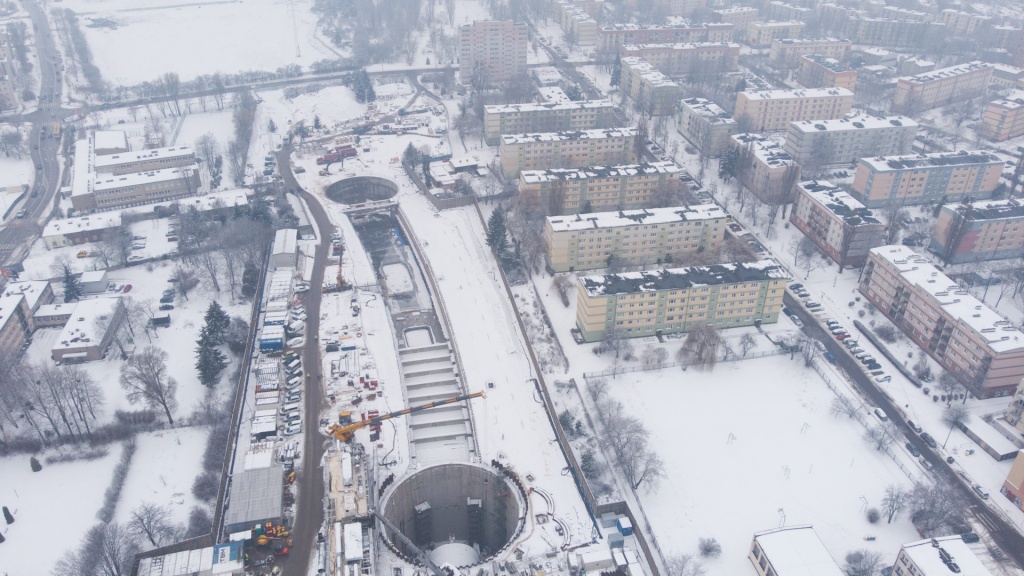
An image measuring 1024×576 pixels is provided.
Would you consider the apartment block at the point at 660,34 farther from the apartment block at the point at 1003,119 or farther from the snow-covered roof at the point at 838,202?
the snow-covered roof at the point at 838,202

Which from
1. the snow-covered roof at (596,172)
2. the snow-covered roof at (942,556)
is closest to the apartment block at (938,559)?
the snow-covered roof at (942,556)

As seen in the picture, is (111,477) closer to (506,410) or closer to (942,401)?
(506,410)

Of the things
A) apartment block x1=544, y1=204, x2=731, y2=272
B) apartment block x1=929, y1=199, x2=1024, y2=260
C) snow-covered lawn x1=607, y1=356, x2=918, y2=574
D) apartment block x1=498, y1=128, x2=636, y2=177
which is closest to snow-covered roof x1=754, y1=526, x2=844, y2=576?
snow-covered lawn x1=607, y1=356, x2=918, y2=574

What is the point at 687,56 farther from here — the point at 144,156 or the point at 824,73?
the point at 144,156

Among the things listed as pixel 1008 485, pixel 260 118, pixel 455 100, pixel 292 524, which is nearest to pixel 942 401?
pixel 1008 485

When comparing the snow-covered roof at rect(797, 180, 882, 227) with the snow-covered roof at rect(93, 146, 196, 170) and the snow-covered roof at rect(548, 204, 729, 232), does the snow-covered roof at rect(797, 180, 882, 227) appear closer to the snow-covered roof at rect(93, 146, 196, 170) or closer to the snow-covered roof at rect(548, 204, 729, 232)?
the snow-covered roof at rect(548, 204, 729, 232)

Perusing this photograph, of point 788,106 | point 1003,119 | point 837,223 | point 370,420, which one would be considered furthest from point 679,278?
point 1003,119
